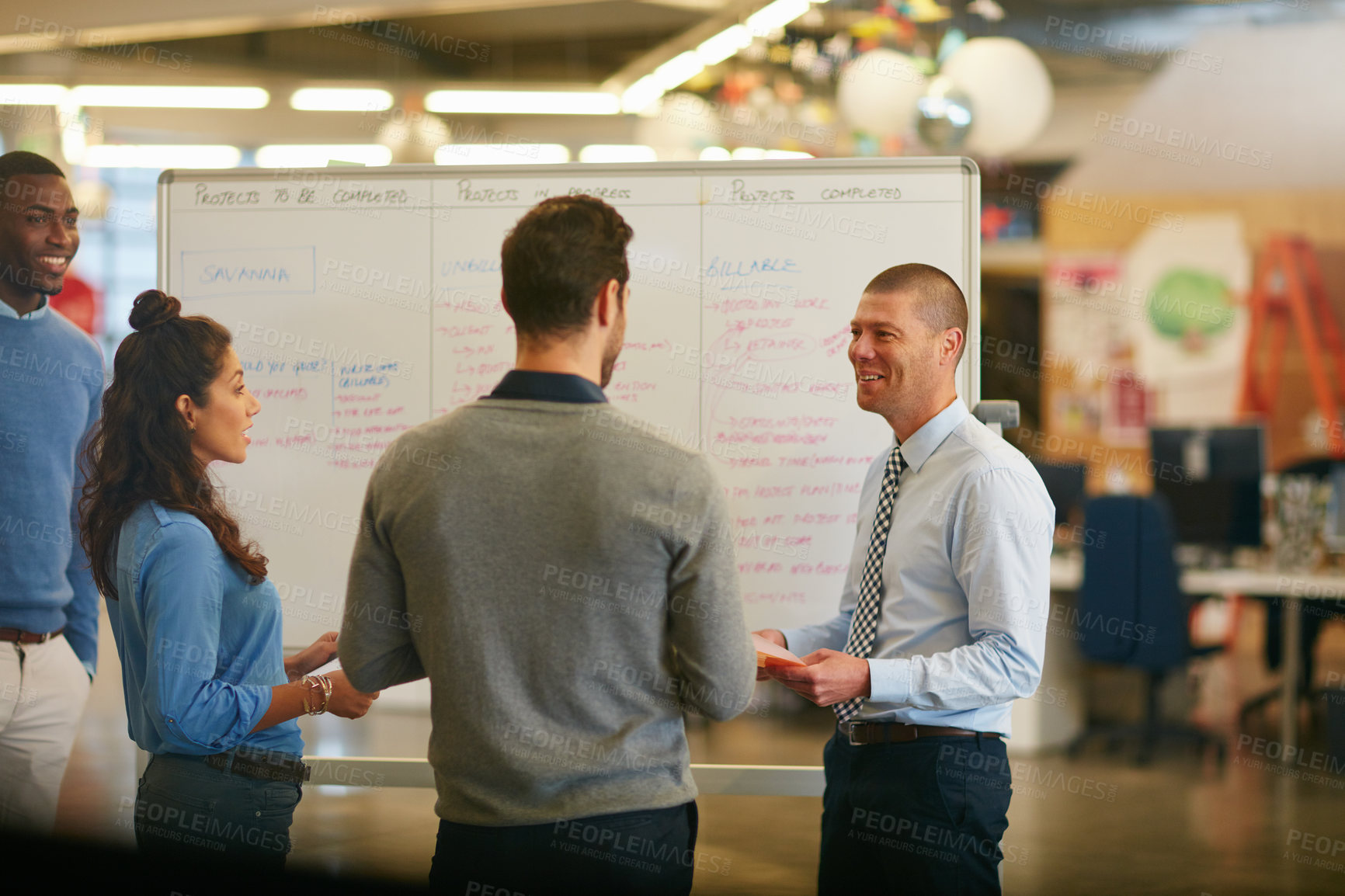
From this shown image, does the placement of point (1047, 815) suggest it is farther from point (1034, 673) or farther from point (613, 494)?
point (613, 494)

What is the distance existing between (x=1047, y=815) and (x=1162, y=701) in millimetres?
2057

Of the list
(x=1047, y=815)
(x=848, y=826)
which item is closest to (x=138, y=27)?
(x=848, y=826)

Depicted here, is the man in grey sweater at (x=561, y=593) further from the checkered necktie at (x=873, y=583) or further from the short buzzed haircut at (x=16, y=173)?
the short buzzed haircut at (x=16, y=173)

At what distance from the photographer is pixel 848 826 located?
6.34ft

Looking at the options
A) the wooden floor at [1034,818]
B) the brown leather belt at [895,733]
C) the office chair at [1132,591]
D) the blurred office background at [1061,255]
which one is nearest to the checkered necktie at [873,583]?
the brown leather belt at [895,733]

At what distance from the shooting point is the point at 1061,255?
26.3ft

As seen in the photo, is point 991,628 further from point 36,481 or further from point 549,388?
point 36,481

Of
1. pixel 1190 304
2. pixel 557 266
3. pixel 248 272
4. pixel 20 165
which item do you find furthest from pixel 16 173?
pixel 1190 304

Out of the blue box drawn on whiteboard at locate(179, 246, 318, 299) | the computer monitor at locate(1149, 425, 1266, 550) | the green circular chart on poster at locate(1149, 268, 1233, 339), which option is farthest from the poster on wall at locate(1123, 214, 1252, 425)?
the blue box drawn on whiteboard at locate(179, 246, 318, 299)

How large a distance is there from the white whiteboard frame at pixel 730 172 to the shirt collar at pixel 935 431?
42 centimetres

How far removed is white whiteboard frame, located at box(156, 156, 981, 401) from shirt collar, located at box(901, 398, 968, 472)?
1.38ft

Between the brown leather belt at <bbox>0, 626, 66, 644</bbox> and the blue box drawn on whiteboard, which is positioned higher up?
the blue box drawn on whiteboard

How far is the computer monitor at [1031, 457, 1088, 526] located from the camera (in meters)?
5.31

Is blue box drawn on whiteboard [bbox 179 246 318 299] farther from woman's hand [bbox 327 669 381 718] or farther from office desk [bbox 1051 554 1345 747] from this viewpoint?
office desk [bbox 1051 554 1345 747]
